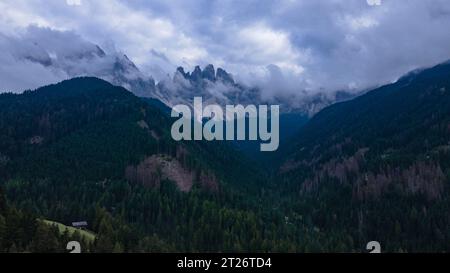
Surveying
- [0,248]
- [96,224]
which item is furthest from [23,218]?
[96,224]

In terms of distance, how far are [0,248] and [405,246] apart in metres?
158

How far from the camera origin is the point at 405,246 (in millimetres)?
186375

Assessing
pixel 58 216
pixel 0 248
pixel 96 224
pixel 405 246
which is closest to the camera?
pixel 0 248
